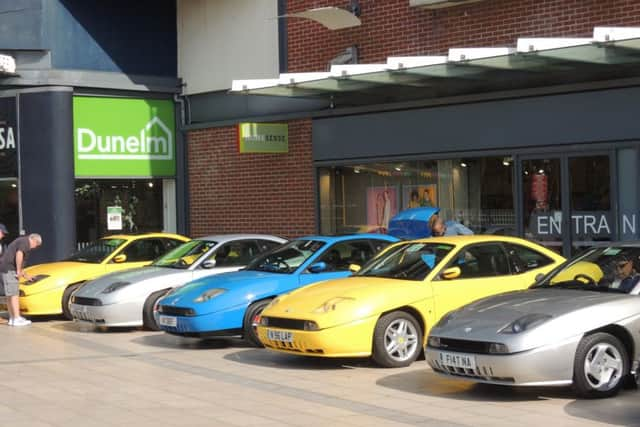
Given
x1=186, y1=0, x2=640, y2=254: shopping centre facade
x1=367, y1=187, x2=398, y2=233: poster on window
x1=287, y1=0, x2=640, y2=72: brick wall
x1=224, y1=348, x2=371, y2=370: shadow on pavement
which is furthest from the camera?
x1=367, y1=187, x2=398, y2=233: poster on window

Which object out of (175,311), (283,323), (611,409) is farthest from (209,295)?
(611,409)

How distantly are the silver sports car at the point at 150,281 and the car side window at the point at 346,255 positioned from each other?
2.14m

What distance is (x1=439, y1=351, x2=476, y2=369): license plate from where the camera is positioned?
29.6 feet

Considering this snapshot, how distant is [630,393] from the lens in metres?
9.27

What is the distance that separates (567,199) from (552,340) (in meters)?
7.36

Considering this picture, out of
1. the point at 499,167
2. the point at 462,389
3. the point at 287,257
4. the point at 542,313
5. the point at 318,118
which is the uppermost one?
the point at 318,118

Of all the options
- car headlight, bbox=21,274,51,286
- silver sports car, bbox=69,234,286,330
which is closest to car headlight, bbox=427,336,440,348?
silver sports car, bbox=69,234,286,330

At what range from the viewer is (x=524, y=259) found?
1183 centimetres

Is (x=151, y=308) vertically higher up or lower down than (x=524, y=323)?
lower down

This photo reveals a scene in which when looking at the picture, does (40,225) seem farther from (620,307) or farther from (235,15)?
(620,307)

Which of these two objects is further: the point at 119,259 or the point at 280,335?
the point at 119,259

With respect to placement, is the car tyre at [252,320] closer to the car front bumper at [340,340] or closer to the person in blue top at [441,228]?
the car front bumper at [340,340]

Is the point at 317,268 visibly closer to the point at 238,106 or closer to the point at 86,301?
the point at 86,301

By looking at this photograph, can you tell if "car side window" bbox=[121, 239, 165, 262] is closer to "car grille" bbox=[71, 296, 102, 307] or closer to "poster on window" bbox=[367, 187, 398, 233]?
"car grille" bbox=[71, 296, 102, 307]
